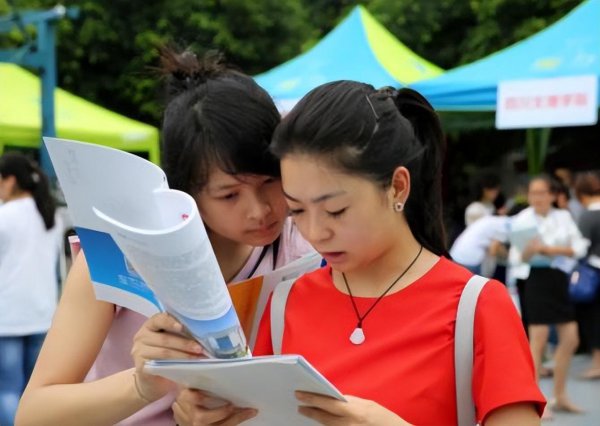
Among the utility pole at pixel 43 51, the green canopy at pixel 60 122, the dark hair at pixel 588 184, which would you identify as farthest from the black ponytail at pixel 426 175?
the green canopy at pixel 60 122

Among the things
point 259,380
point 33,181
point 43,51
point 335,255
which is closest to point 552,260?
point 33,181

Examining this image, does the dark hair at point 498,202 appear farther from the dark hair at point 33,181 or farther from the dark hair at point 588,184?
the dark hair at point 33,181

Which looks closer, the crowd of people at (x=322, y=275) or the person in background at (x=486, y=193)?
the crowd of people at (x=322, y=275)

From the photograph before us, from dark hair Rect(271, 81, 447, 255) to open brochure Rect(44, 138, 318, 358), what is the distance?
0.28 m

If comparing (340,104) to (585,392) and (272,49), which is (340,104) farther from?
(272,49)

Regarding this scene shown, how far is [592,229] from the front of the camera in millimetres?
7508

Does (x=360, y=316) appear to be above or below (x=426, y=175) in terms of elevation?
below

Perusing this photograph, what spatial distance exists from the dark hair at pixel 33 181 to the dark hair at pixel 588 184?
4096mm

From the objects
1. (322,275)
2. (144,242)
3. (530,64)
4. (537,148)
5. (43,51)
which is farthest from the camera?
(537,148)

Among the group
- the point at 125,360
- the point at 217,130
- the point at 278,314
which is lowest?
the point at 125,360

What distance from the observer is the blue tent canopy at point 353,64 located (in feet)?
33.0

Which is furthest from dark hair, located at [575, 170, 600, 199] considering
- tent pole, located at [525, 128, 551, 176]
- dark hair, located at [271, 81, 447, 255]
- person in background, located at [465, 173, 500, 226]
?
dark hair, located at [271, 81, 447, 255]

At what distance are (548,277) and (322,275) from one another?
5626 mm

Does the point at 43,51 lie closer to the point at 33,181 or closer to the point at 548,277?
the point at 33,181
